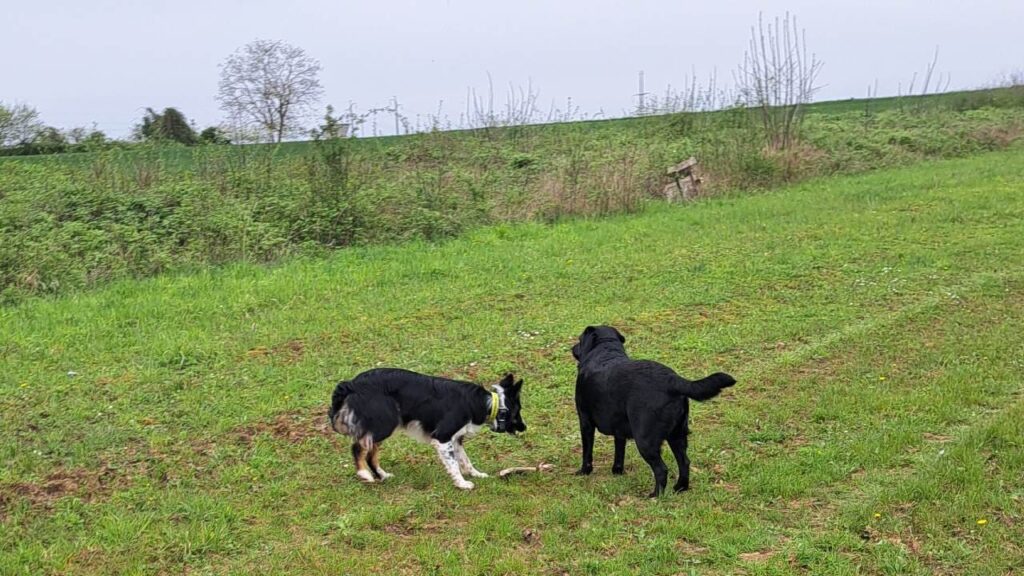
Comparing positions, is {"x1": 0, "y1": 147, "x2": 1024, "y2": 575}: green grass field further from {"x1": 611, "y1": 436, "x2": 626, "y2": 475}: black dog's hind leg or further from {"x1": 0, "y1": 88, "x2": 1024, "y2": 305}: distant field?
{"x1": 0, "y1": 88, "x2": 1024, "y2": 305}: distant field

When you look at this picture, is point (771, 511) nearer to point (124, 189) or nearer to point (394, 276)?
point (394, 276)

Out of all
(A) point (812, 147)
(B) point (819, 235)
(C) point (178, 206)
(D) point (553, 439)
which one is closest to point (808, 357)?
(D) point (553, 439)

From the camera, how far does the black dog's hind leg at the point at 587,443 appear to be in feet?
18.1

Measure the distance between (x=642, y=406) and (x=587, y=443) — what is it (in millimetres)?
704

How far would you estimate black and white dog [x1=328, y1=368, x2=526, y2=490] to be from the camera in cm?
544

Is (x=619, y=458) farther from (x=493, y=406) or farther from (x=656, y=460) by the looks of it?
(x=493, y=406)

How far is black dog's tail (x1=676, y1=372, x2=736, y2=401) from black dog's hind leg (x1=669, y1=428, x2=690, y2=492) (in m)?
0.34

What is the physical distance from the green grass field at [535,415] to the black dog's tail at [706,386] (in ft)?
2.18

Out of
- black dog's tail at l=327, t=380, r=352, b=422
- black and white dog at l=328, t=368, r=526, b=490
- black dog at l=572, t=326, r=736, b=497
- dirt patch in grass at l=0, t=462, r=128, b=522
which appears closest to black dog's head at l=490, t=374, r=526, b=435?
black and white dog at l=328, t=368, r=526, b=490

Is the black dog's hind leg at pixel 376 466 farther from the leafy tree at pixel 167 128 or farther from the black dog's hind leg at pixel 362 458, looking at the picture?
the leafy tree at pixel 167 128

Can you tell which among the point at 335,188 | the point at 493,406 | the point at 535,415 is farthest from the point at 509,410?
the point at 335,188

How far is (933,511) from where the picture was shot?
14.7ft

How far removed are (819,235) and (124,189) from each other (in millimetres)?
11871

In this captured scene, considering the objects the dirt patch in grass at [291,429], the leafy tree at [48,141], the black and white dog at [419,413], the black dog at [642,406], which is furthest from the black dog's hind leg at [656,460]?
the leafy tree at [48,141]
